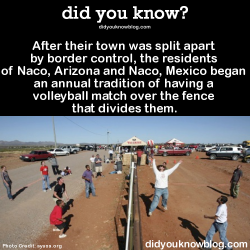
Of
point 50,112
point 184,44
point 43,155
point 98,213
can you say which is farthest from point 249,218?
point 43,155

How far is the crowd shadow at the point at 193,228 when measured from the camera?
4.89 meters

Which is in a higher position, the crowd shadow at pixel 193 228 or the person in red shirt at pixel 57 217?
the person in red shirt at pixel 57 217

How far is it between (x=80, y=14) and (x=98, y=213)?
25.9ft

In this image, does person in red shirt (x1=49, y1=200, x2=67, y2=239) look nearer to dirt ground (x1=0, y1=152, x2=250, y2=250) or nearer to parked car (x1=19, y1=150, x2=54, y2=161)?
dirt ground (x1=0, y1=152, x2=250, y2=250)

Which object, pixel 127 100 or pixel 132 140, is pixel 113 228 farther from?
pixel 132 140

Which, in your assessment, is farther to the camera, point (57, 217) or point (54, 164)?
point (54, 164)

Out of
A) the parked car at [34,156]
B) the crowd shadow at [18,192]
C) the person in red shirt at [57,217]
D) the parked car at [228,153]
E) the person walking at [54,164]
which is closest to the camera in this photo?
the person in red shirt at [57,217]

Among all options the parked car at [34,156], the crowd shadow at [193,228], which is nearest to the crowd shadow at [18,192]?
the crowd shadow at [193,228]

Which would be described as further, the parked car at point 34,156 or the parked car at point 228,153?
the parked car at point 34,156

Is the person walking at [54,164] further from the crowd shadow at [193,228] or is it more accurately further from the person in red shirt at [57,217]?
the crowd shadow at [193,228]

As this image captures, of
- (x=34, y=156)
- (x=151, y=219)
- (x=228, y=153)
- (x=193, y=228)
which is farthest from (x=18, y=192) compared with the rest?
(x=228, y=153)

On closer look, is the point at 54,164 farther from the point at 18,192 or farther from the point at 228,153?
the point at 228,153

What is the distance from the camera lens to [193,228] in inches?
213

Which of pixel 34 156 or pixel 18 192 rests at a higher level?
pixel 34 156
